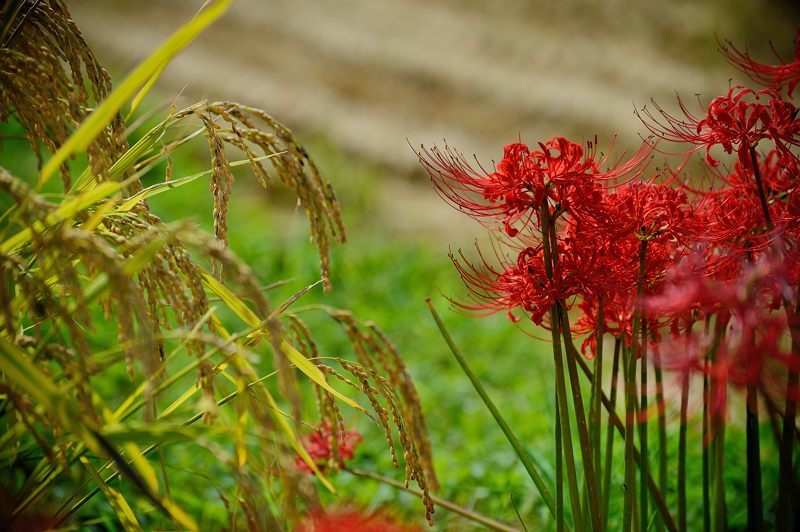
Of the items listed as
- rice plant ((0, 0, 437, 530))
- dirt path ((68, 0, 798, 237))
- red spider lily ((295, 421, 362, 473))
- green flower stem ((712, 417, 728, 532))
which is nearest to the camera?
rice plant ((0, 0, 437, 530))

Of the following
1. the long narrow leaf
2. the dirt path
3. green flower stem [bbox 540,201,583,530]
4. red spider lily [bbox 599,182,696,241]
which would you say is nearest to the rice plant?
the long narrow leaf

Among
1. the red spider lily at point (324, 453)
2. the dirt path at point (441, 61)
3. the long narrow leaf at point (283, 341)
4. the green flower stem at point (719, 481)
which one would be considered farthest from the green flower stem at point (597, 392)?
the dirt path at point (441, 61)

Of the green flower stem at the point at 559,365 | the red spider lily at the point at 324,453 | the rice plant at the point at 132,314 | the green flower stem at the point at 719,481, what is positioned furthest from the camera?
the red spider lily at the point at 324,453

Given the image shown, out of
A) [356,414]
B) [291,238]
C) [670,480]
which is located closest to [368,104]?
[291,238]

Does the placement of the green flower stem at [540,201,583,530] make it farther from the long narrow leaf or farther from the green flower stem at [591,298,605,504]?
the long narrow leaf

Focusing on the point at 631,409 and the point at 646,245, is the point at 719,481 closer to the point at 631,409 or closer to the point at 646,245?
the point at 631,409

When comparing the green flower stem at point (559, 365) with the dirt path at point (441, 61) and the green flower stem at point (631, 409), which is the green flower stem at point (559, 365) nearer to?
the green flower stem at point (631, 409)

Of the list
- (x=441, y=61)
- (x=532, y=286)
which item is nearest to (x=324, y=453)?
(x=532, y=286)

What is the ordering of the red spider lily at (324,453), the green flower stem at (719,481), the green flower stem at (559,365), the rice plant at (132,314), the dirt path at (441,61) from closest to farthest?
1. the rice plant at (132,314)
2. the green flower stem at (559,365)
3. the green flower stem at (719,481)
4. the red spider lily at (324,453)
5. the dirt path at (441,61)

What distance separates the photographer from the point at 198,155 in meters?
3.59

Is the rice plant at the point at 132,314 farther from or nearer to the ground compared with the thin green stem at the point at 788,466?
farther from the ground

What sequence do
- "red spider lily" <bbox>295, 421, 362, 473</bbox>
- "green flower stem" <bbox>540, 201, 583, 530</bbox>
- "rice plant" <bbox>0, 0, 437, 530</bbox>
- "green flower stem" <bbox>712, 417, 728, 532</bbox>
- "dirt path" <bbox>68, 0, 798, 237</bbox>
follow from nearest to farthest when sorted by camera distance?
"rice plant" <bbox>0, 0, 437, 530</bbox> → "green flower stem" <bbox>540, 201, 583, 530</bbox> → "green flower stem" <bbox>712, 417, 728, 532</bbox> → "red spider lily" <bbox>295, 421, 362, 473</bbox> → "dirt path" <bbox>68, 0, 798, 237</bbox>

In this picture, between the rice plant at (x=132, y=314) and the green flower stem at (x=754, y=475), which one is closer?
the rice plant at (x=132, y=314)

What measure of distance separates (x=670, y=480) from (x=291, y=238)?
1748 mm
